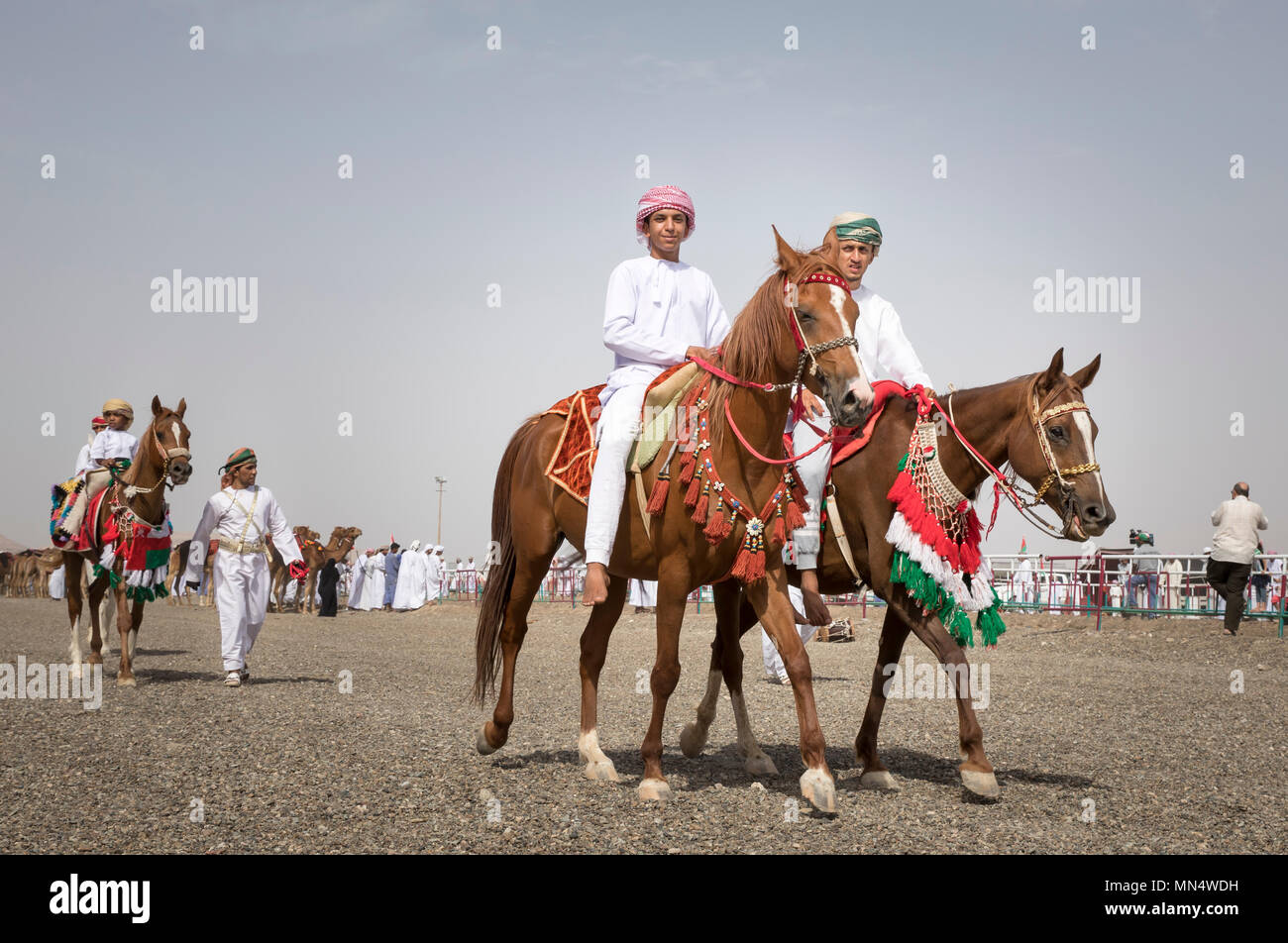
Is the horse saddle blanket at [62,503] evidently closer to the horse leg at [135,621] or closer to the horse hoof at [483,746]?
the horse leg at [135,621]

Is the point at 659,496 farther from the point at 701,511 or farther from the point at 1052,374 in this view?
the point at 1052,374

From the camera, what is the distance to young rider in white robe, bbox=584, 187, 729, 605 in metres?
6.03

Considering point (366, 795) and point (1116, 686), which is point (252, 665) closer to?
point (366, 795)

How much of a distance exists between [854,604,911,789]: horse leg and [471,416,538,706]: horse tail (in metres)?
2.53

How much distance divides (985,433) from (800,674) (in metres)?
2.10

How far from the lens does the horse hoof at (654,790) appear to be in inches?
221

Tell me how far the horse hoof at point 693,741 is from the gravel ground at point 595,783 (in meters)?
0.16

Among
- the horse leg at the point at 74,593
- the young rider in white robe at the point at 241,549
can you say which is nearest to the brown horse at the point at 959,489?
the young rider in white robe at the point at 241,549

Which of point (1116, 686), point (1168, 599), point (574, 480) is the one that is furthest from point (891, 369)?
point (1168, 599)

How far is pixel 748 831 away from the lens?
499cm

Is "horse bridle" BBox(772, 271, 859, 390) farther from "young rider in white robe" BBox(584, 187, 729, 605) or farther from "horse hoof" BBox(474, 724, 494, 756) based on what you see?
"horse hoof" BBox(474, 724, 494, 756)

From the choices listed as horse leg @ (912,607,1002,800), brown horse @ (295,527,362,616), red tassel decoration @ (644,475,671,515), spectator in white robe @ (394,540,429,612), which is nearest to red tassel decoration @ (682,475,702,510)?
red tassel decoration @ (644,475,671,515)

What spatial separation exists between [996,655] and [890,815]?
14.1 metres
